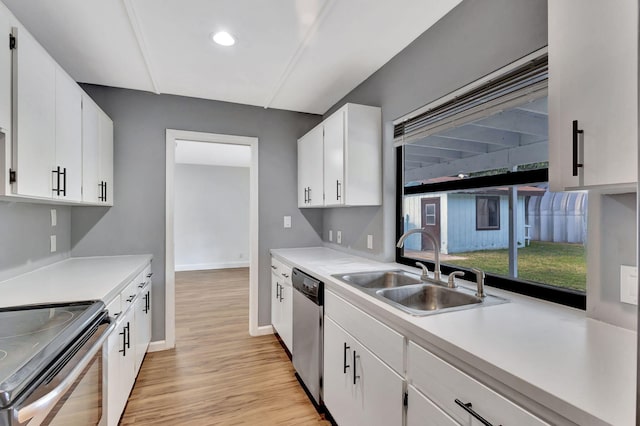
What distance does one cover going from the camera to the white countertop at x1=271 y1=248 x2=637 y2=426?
676 millimetres

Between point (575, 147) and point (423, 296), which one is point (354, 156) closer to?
point (423, 296)

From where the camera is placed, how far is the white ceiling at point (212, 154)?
5082 mm

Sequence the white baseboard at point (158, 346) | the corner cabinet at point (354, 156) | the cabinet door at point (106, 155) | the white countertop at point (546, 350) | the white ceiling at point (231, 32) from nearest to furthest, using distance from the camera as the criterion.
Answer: the white countertop at point (546, 350) < the white ceiling at point (231, 32) < the corner cabinet at point (354, 156) < the cabinet door at point (106, 155) < the white baseboard at point (158, 346)

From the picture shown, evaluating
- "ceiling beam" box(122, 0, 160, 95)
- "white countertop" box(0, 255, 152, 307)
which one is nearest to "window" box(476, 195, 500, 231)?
"white countertop" box(0, 255, 152, 307)

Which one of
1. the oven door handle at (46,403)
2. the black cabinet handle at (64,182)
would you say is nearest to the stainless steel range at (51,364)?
the oven door handle at (46,403)

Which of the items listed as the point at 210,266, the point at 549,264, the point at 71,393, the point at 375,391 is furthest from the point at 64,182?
the point at 210,266

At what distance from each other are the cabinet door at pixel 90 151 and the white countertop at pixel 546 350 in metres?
2.10

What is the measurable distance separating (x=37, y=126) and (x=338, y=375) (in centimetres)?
205

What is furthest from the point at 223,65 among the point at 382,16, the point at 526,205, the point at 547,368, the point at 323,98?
the point at 547,368

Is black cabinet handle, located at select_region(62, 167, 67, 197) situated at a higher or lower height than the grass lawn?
higher

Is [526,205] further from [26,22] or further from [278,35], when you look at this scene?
[26,22]

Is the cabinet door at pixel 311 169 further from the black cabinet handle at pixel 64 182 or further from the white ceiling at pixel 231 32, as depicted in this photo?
the black cabinet handle at pixel 64 182

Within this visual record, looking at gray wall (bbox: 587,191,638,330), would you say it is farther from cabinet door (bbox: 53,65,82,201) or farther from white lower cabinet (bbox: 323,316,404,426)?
cabinet door (bbox: 53,65,82,201)

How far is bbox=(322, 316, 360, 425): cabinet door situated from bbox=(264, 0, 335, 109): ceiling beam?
1.80 meters
